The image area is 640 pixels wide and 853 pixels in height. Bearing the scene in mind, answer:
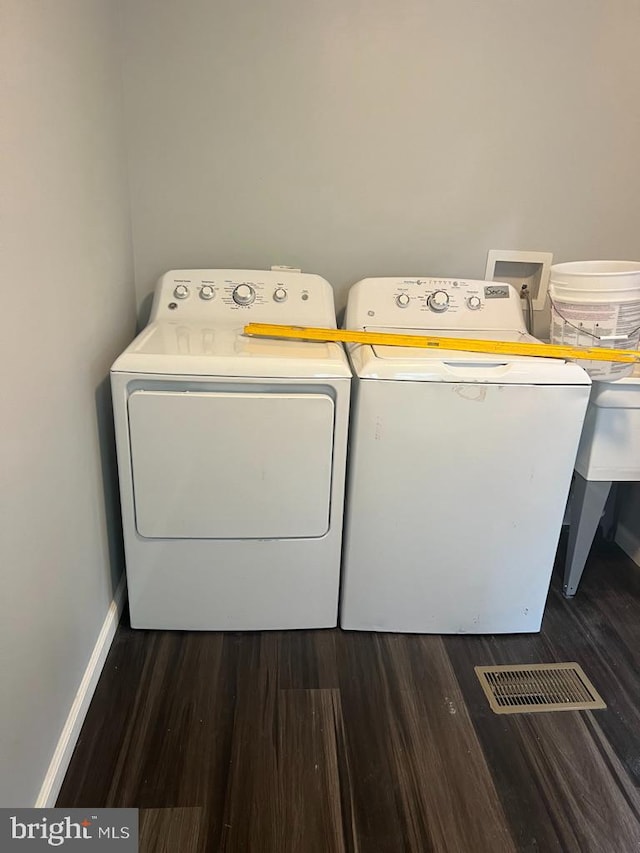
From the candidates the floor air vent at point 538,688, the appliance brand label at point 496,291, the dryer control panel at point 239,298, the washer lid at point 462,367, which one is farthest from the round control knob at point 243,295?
the floor air vent at point 538,688

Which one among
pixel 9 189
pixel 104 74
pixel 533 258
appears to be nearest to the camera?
pixel 9 189

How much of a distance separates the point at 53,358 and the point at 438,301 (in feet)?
3.92

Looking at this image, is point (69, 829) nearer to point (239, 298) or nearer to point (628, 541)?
point (239, 298)

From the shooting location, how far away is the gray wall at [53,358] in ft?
3.63

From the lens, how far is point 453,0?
6.17 ft

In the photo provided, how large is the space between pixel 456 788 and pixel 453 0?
7.17ft

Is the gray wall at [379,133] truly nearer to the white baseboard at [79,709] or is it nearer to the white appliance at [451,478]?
the white appliance at [451,478]

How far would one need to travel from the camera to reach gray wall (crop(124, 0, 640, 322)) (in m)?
1.90

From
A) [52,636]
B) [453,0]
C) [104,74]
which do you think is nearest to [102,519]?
[52,636]

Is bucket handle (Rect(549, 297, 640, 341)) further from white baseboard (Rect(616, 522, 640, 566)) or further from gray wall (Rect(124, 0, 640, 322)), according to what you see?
white baseboard (Rect(616, 522, 640, 566))

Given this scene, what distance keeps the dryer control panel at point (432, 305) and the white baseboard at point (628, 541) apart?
3.15 ft

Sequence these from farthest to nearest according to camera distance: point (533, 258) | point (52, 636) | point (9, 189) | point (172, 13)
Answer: point (533, 258) → point (172, 13) → point (52, 636) → point (9, 189)

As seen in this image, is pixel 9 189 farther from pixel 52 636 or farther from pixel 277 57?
pixel 277 57

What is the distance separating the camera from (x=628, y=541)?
7.76ft
